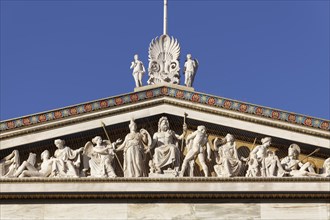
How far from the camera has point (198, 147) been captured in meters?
30.7

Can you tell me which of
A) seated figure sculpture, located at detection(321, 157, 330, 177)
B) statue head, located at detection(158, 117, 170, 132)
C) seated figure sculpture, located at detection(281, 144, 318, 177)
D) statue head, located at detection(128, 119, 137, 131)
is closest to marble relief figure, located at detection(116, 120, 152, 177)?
statue head, located at detection(128, 119, 137, 131)

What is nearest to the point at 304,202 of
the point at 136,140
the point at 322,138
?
the point at 322,138

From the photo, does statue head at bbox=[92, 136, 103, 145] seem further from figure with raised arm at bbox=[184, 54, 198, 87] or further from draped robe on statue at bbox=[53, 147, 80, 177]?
figure with raised arm at bbox=[184, 54, 198, 87]

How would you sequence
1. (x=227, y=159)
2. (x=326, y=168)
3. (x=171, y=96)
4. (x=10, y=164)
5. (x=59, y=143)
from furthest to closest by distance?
(x=171, y=96) < (x=59, y=143) < (x=10, y=164) < (x=326, y=168) < (x=227, y=159)

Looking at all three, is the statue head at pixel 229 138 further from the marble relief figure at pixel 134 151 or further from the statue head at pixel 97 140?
the statue head at pixel 97 140

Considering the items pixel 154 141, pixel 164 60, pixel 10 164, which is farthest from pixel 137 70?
pixel 10 164

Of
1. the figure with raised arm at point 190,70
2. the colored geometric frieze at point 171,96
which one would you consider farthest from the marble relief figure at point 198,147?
the figure with raised arm at point 190,70

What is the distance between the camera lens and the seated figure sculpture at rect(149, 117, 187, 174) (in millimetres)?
30531

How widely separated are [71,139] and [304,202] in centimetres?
472

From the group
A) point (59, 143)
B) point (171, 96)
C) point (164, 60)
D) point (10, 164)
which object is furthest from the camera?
point (164, 60)

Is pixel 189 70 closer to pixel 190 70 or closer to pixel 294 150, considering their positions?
pixel 190 70

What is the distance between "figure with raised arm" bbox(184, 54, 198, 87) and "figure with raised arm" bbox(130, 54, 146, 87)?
89cm

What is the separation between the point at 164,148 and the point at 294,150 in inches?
99.2

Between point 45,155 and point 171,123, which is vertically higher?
point 171,123
